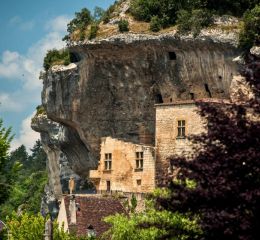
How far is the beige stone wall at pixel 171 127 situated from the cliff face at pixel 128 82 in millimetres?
8200

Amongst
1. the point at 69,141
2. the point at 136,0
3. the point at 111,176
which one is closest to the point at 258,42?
the point at 111,176

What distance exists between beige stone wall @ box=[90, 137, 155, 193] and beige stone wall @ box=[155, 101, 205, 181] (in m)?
1.40

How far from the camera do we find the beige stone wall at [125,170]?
56094mm

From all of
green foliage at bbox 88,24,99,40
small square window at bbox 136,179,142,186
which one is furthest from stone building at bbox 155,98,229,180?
green foliage at bbox 88,24,99,40

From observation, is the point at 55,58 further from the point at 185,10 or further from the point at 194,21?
the point at 194,21

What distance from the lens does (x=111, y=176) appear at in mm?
58719

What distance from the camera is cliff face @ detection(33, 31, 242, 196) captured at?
61.9 metres

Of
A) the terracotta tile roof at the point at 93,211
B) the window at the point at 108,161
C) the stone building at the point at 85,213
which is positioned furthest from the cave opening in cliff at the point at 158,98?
the stone building at the point at 85,213

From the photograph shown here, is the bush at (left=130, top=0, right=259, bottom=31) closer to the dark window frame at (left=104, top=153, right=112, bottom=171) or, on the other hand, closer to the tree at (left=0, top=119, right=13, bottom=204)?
the dark window frame at (left=104, top=153, right=112, bottom=171)

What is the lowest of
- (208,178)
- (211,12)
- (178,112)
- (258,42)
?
(208,178)

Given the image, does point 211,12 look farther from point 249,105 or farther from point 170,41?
point 249,105

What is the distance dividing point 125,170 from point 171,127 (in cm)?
587

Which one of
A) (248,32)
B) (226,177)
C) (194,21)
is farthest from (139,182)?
(226,177)

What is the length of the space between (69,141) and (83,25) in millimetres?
11286
